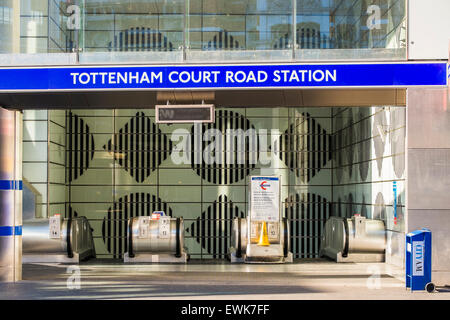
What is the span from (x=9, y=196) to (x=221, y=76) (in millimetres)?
4319

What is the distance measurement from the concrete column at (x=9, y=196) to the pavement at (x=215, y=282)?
413 mm

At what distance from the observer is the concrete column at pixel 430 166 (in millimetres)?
11391

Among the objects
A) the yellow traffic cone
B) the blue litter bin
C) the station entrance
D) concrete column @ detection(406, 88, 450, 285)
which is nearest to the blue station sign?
concrete column @ detection(406, 88, 450, 285)

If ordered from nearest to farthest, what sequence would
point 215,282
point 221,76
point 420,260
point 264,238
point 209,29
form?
point 420,260 → point 221,76 → point 215,282 → point 209,29 → point 264,238

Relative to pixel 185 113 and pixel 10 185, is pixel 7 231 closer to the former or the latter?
pixel 10 185

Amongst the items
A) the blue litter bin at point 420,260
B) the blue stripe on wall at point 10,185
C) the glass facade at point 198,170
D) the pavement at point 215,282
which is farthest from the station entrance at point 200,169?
the blue litter bin at point 420,260

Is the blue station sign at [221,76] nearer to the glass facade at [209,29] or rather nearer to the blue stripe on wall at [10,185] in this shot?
the glass facade at [209,29]

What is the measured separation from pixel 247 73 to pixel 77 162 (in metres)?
10.9

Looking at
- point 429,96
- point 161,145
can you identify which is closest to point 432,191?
point 429,96

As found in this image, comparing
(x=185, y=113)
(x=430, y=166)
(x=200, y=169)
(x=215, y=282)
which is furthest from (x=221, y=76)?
(x=200, y=169)

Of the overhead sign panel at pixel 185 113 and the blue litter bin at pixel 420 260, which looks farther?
the overhead sign panel at pixel 185 113

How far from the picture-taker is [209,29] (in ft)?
42.2
